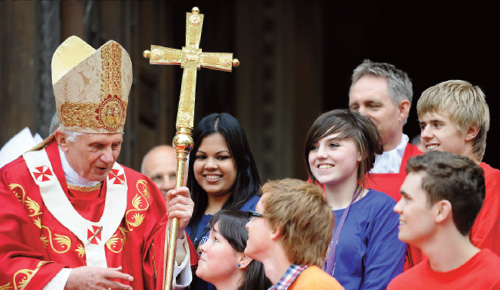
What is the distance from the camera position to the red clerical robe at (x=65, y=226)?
4105 mm

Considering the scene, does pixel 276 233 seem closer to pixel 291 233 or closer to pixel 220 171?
pixel 291 233

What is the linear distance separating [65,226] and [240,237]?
89cm

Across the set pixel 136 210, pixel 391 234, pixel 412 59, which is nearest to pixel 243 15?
pixel 412 59

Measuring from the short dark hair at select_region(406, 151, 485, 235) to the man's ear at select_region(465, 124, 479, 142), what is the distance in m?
0.84

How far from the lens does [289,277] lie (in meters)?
3.47

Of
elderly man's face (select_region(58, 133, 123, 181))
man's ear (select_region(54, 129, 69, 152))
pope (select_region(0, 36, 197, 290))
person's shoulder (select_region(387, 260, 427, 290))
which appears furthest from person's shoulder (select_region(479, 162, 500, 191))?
man's ear (select_region(54, 129, 69, 152))

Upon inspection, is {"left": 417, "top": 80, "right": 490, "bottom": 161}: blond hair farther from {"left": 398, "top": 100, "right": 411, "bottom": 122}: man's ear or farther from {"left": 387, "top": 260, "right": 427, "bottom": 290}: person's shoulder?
{"left": 387, "top": 260, "right": 427, "bottom": 290}: person's shoulder

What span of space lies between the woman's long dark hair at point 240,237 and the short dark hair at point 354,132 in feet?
1.59

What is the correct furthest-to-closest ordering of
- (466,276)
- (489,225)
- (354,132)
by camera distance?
(354,132) → (489,225) → (466,276)

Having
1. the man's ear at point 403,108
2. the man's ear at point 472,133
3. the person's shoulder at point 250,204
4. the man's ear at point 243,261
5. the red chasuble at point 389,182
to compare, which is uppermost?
the man's ear at point 403,108

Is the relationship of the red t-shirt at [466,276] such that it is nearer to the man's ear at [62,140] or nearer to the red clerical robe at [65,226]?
the red clerical robe at [65,226]

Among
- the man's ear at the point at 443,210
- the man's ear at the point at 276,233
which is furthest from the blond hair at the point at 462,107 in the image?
the man's ear at the point at 276,233

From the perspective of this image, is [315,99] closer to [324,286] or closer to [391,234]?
[391,234]

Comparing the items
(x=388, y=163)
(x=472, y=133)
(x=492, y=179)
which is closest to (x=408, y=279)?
(x=492, y=179)
